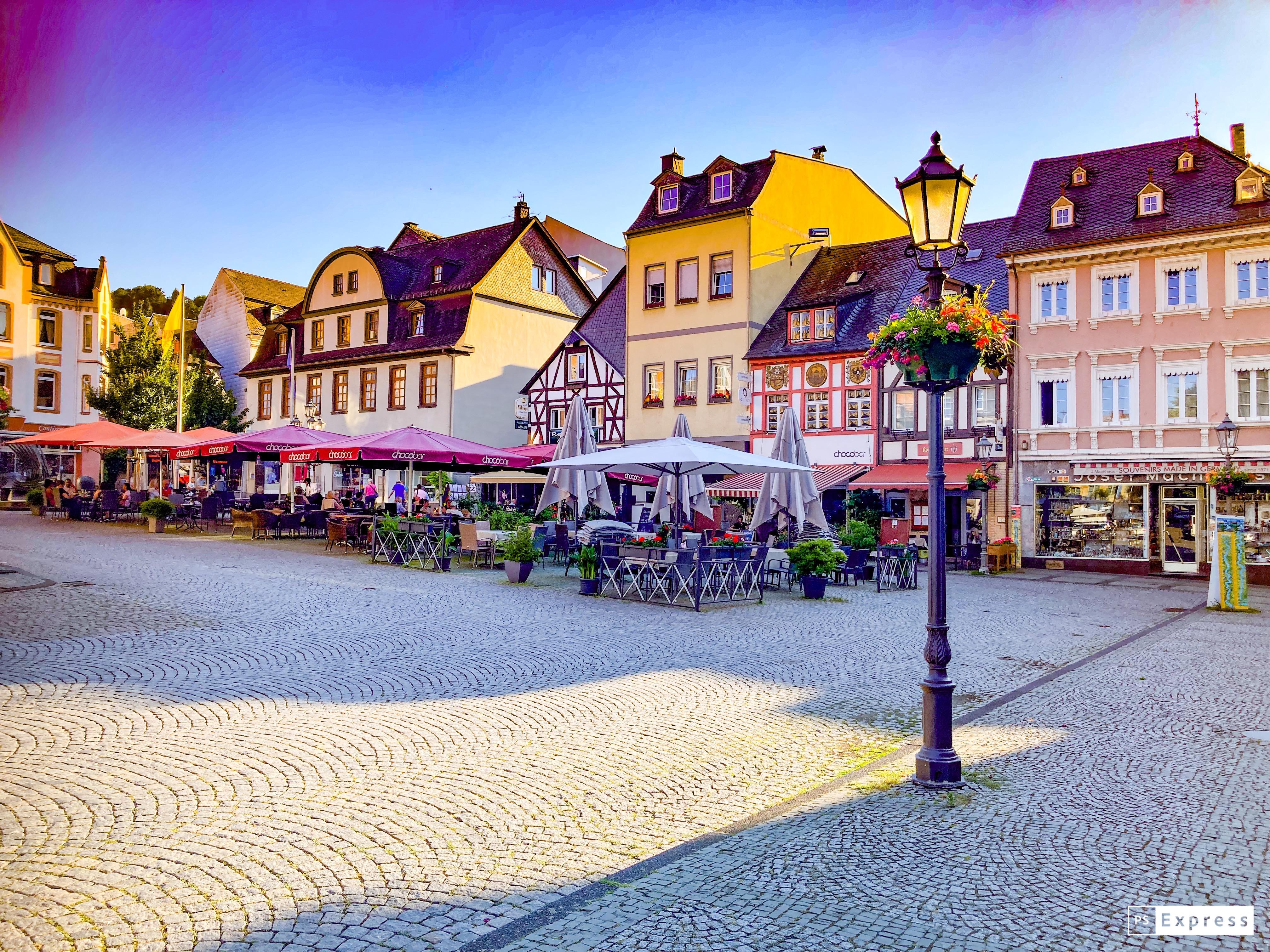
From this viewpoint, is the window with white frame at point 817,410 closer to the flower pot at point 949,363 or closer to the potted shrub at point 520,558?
the potted shrub at point 520,558

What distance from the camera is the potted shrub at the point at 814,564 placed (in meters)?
15.3

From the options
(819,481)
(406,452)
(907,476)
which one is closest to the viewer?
(406,452)

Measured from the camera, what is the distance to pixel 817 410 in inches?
1231

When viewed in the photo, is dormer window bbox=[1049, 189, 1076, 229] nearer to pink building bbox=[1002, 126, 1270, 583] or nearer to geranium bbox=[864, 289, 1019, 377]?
pink building bbox=[1002, 126, 1270, 583]

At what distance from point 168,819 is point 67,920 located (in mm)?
1115

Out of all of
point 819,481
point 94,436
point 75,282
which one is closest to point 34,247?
point 75,282

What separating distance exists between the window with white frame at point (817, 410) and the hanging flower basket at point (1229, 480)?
11.0 metres

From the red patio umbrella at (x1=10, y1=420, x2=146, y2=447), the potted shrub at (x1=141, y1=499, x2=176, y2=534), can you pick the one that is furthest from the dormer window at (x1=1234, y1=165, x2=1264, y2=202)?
the red patio umbrella at (x1=10, y1=420, x2=146, y2=447)

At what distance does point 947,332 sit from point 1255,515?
22848 mm

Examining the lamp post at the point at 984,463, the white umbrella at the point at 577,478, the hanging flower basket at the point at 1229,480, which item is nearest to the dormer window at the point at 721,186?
the lamp post at the point at 984,463

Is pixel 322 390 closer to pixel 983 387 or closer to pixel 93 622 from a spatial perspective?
pixel 983 387

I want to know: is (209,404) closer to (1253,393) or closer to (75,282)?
(75,282)

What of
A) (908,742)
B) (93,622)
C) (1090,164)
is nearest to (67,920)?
(908,742)

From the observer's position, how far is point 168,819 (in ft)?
15.7
